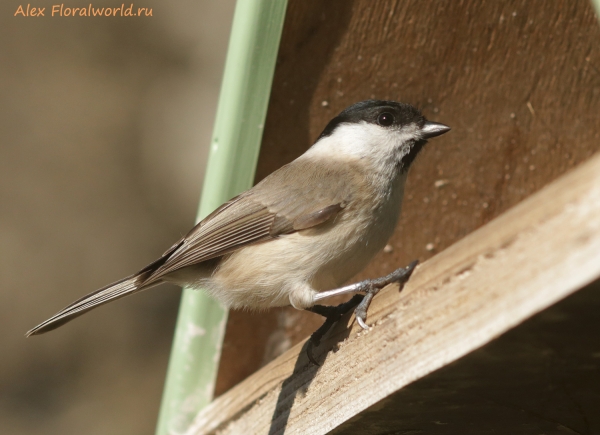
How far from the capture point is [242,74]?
2.21 m

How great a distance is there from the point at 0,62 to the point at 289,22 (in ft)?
11.5

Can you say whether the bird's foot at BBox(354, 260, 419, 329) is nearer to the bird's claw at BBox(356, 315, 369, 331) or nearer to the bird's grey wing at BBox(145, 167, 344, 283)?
the bird's claw at BBox(356, 315, 369, 331)

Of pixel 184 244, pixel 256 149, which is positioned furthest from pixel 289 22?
pixel 184 244

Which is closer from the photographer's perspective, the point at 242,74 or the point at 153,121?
the point at 242,74

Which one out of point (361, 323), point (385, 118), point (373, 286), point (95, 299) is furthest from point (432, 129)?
point (95, 299)

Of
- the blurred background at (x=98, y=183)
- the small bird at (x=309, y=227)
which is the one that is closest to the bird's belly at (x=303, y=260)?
the small bird at (x=309, y=227)

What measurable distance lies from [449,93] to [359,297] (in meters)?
0.96

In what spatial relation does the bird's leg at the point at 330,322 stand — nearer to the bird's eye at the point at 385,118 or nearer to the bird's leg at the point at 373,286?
the bird's leg at the point at 373,286

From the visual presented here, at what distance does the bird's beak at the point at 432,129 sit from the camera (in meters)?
→ 2.21

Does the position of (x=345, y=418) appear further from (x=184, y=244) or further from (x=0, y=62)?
(x=0, y=62)

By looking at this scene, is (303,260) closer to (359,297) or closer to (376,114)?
(359,297)

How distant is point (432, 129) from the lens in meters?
2.23

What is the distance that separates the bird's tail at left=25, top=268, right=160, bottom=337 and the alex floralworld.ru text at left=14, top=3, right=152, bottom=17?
317 cm

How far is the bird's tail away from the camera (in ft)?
6.64
